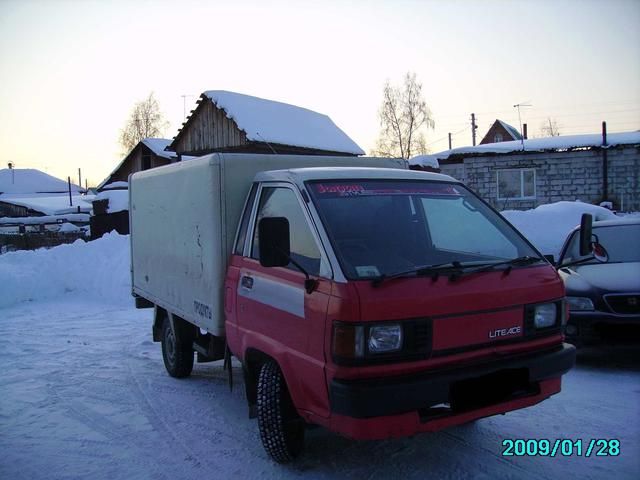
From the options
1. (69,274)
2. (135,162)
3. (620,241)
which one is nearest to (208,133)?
(69,274)

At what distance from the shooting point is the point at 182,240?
211 inches

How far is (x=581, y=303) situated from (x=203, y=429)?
13.2ft

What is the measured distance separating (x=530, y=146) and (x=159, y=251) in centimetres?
1918

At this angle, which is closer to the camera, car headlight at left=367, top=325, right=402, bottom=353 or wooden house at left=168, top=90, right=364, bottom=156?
car headlight at left=367, top=325, right=402, bottom=353

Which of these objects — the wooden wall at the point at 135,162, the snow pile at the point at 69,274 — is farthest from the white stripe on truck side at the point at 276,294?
the wooden wall at the point at 135,162

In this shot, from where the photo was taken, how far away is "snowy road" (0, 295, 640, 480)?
3842mm

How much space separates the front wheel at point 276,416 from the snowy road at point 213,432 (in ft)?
0.49

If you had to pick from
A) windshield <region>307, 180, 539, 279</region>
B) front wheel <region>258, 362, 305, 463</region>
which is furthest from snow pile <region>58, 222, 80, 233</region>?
windshield <region>307, 180, 539, 279</region>

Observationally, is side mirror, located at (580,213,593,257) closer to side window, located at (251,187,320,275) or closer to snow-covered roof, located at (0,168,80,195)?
side window, located at (251,187,320,275)

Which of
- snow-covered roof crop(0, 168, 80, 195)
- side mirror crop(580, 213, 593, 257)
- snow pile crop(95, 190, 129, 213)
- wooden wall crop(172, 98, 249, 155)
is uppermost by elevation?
snow-covered roof crop(0, 168, 80, 195)

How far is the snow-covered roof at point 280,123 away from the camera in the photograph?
21.0 meters
